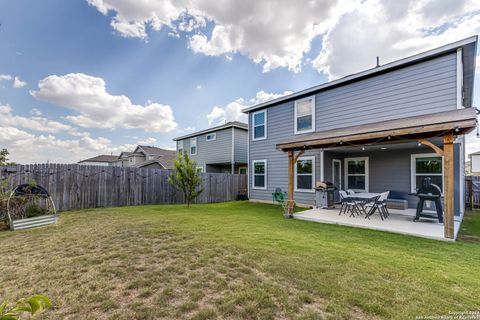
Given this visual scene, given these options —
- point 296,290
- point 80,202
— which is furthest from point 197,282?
point 80,202

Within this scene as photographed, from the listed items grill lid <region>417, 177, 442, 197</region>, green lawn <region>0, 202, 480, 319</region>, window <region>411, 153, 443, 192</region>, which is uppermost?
window <region>411, 153, 443, 192</region>

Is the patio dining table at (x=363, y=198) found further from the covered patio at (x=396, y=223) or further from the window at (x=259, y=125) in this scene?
the window at (x=259, y=125)

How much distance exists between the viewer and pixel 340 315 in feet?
7.66

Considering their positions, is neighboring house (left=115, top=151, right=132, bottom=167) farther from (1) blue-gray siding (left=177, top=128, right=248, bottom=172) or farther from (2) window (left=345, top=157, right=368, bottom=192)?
A: (2) window (left=345, top=157, right=368, bottom=192)

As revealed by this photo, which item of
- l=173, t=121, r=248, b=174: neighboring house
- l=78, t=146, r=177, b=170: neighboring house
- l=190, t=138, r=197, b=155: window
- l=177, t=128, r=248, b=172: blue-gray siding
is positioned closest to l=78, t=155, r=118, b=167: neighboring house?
l=78, t=146, r=177, b=170: neighboring house

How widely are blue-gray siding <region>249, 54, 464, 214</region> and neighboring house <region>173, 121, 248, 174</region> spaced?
448cm

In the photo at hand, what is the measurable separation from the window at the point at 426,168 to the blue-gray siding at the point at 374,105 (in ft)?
0.68

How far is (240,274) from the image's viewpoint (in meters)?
3.24

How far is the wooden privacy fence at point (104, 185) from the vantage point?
27.1 feet

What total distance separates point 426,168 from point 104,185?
1289cm

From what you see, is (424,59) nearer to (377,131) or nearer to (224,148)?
(377,131)

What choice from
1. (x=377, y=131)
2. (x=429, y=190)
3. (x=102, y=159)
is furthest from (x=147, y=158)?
(x=429, y=190)

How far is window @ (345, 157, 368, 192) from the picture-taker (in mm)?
9422

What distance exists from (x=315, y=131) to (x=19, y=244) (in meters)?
9.77
